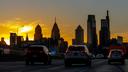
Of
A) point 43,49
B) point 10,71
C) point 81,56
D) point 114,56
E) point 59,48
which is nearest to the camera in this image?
point 10,71

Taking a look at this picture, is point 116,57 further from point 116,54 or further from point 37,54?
point 37,54

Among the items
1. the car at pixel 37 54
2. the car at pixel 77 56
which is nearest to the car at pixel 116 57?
the car at pixel 37 54

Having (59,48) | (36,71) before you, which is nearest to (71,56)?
(36,71)

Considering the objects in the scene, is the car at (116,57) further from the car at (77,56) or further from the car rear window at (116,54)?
the car at (77,56)

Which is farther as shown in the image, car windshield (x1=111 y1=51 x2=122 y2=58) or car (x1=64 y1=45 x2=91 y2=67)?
car windshield (x1=111 y1=51 x2=122 y2=58)

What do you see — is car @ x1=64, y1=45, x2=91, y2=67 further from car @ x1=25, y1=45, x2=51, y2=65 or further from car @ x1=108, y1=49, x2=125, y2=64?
car @ x1=108, y1=49, x2=125, y2=64

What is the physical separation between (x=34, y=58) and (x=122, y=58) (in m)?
13.0

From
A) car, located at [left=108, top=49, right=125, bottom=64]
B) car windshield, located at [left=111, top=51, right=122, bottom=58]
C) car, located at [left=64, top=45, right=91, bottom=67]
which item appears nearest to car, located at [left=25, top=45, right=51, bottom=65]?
car, located at [left=64, top=45, right=91, bottom=67]

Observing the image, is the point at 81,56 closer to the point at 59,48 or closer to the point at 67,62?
the point at 67,62

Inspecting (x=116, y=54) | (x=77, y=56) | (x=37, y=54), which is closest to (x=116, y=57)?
(x=116, y=54)

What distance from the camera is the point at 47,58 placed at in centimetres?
5222

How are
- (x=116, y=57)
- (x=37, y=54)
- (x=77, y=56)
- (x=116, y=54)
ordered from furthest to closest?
1. (x=116, y=54)
2. (x=116, y=57)
3. (x=37, y=54)
4. (x=77, y=56)

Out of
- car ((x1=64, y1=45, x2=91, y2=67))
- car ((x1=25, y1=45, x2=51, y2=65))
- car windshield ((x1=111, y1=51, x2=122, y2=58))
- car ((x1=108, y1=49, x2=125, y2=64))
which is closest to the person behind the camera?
car ((x1=64, y1=45, x2=91, y2=67))

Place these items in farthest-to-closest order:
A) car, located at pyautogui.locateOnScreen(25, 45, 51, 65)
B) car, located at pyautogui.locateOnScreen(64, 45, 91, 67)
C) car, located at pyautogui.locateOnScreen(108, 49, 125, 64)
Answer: car, located at pyautogui.locateOnScreen(108, 49, 125, 64) < car, located at pyautogui.locateOnScreen(25, 45, 51, 65) < car, located at pyautogui.locateOnScreen(64, 45, 91, 67)
